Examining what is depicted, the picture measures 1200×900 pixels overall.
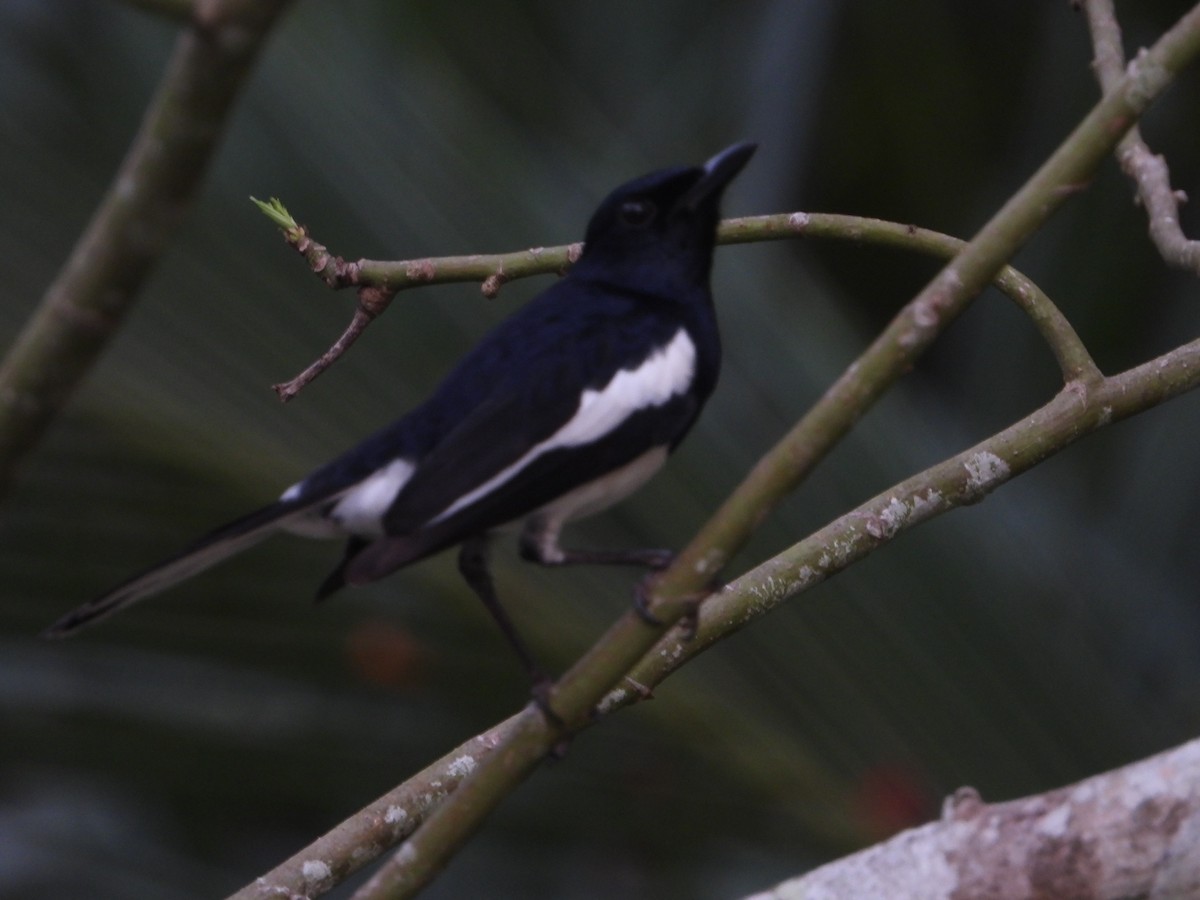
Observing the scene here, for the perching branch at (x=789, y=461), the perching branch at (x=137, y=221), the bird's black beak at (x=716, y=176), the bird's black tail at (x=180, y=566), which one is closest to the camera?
the perching branch at (x=137, y=221)

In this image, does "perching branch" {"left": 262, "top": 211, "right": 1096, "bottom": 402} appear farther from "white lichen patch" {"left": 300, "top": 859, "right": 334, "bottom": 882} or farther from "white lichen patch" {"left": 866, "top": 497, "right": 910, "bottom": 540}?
"white lichen patch" {"left": 300, "top": 859, "right": 334, "bottom": 882}

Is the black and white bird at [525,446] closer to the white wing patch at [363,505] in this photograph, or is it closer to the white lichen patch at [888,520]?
the white wing patch at [363,505]

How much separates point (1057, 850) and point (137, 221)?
3.95 ft

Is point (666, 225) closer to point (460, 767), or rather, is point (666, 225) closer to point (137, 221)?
point (460, 767)

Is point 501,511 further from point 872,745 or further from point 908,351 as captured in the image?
point 872,745

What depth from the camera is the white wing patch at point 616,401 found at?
2131 millimetres

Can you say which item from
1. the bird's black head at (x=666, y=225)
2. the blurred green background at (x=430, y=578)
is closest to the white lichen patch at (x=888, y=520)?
the bird's black head at (x=666, y=225)

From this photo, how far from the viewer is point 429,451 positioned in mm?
2236

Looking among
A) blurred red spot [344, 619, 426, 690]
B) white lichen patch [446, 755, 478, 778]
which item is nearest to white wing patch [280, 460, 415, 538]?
white lichen patch [446, 755, 478, 778]

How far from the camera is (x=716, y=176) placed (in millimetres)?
2584

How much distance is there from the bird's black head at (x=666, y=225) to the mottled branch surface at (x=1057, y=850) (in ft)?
3.41

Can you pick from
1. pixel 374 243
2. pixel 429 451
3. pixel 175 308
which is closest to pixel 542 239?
pixel 374 243

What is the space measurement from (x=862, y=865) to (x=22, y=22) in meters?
3.19

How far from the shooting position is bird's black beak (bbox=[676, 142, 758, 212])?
2576 mm
